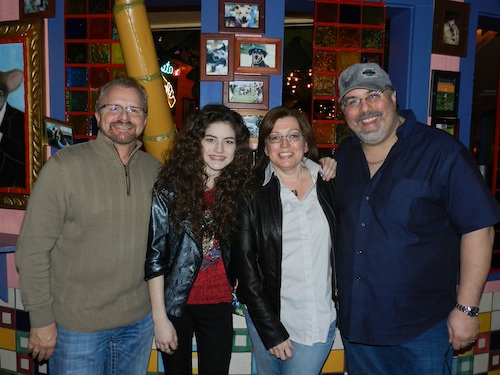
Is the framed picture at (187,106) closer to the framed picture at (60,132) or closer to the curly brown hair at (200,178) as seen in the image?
the framed picture at (60,132)

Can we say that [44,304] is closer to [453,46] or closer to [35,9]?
[35,9]

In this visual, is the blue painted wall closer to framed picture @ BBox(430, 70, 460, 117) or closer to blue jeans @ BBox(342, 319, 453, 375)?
framed picture @ BBox(430, 70, 460, 117)

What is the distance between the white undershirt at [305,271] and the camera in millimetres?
1984

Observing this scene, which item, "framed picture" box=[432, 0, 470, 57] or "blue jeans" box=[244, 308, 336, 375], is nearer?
"blue jeans" box=[244, 308, 336, 375]

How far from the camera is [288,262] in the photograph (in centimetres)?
200

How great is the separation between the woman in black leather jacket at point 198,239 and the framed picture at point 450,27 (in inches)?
66.2

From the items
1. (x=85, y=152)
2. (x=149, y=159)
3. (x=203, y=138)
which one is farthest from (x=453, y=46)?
(x=85, y=152)

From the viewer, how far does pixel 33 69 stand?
2.95 meters

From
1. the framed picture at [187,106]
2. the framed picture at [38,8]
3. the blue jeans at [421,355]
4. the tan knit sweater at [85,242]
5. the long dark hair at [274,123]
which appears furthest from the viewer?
the framed picture at [187,106]

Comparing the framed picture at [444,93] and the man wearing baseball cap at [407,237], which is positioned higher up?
the framed picture at [444,93]

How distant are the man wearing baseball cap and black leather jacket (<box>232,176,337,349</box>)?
220 millimetres

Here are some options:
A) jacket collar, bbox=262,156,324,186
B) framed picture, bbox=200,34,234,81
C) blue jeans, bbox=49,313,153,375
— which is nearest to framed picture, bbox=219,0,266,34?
framed picture, bbox=200,34,234,81

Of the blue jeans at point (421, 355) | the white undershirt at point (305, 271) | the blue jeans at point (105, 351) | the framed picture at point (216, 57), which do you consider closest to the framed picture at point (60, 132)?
the framed picture at point (216, 57)

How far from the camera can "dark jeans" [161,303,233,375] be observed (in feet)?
6.98
